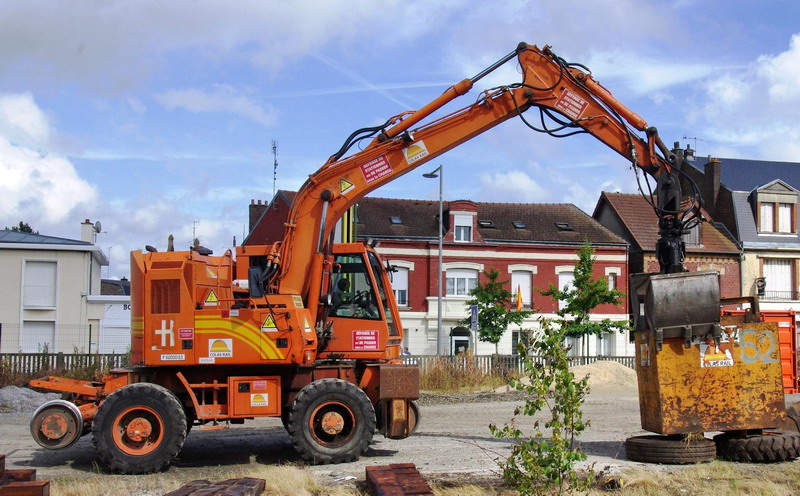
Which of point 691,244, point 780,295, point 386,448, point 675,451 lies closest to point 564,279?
point 691,244

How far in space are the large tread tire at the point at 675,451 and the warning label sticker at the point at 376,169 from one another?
517 centimetres

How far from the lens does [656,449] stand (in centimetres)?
1089

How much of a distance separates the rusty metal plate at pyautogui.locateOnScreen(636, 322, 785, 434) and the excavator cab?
3737mm

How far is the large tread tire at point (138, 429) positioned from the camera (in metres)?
10.9

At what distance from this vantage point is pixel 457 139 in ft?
42.2

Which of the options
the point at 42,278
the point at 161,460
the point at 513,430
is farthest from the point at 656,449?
the point at 42,278

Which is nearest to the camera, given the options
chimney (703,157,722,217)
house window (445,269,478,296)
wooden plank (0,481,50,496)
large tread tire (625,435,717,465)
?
wooden plank (0,481,50,496)

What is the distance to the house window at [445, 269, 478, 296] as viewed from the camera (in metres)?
41.3

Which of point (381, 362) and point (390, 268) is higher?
point (390, 268)

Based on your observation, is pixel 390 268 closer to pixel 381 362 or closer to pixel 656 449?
pixel 381 362

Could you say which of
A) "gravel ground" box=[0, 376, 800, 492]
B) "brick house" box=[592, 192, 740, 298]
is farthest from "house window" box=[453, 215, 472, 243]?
"gravel ground" box=[0, 376, 800, 492]

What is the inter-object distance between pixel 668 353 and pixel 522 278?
31.3m

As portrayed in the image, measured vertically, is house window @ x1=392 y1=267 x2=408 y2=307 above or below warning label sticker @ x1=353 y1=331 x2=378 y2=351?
above

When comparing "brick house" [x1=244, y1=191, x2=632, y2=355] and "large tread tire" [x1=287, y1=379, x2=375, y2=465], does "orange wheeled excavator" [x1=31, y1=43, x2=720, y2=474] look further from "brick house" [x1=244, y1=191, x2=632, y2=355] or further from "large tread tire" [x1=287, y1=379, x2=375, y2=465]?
"brick house" [x1=244, y1=191, x2=632, y2=355]
